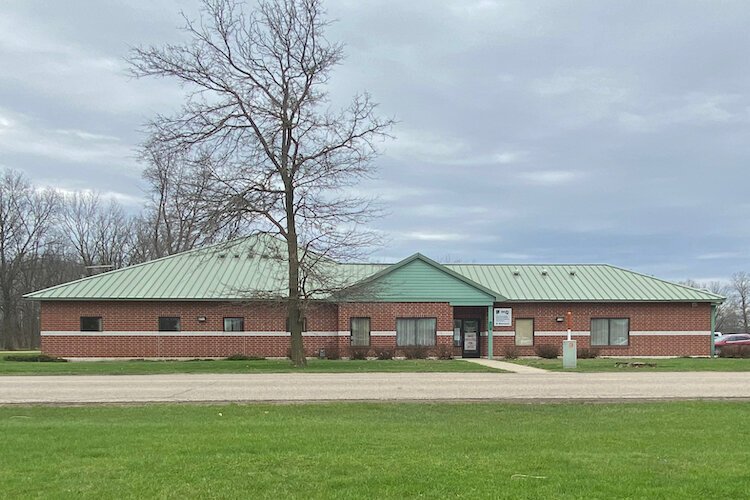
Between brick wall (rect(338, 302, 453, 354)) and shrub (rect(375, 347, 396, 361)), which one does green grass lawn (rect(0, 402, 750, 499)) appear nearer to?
shrub (rect(375, 347, 396, 361))

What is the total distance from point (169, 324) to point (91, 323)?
374 cm

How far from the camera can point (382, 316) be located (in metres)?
33.3

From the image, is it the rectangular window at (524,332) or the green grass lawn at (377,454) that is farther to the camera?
the rectangular window at (524,332)

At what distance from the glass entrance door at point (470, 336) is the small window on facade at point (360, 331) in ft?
17.5

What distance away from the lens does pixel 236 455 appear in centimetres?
777

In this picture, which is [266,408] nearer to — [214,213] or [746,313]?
[214,213]

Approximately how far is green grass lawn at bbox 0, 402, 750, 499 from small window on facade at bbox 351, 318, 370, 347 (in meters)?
21.2

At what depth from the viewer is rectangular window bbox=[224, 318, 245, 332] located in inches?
1331

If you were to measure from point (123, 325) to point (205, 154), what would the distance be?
13.1m

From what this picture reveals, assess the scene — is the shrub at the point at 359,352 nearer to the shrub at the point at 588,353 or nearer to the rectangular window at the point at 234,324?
the rectangular window at the point at 234,324

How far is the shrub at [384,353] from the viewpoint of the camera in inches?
1240

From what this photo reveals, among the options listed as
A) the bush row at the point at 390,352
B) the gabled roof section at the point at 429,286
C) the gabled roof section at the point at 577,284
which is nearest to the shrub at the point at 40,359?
the bush row at the point at 390,352

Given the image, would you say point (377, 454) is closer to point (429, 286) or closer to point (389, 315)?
point (389, 315)

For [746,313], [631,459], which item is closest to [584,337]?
[631,459]
